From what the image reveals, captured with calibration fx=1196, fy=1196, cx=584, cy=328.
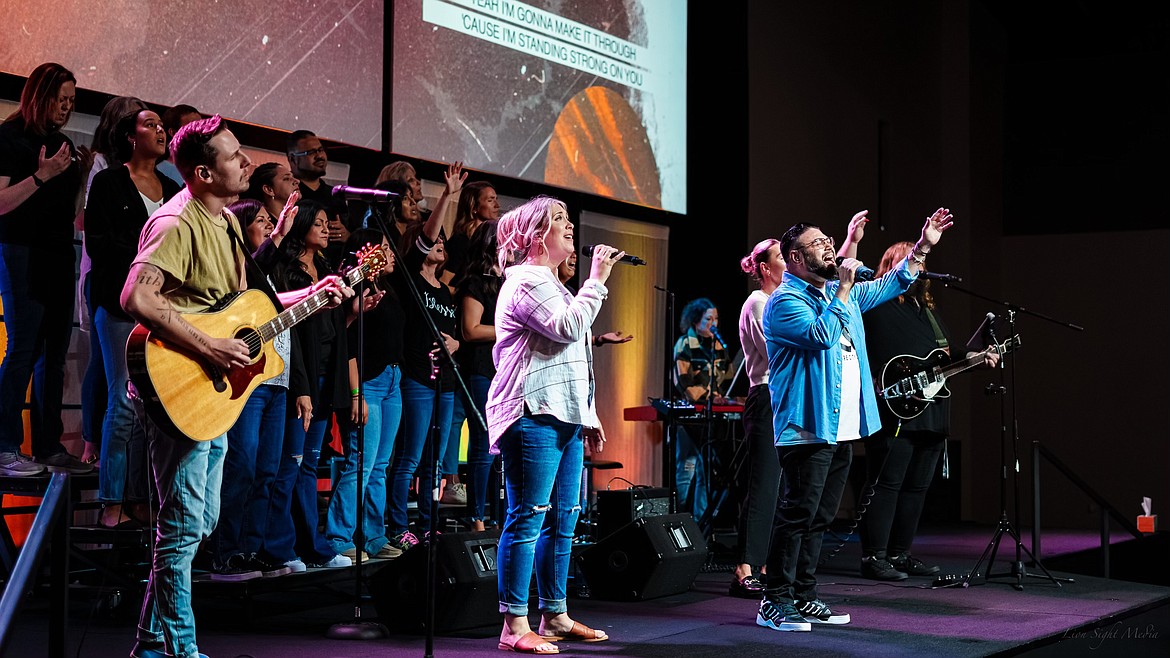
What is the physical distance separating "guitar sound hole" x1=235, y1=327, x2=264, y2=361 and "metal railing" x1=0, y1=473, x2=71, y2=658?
1.02 m

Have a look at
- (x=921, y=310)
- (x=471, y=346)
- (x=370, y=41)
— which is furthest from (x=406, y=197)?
(x=921, y=310)

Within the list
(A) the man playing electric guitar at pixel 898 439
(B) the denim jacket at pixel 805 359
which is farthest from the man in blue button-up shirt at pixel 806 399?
(A) the man playing electric guitar at pixel 898 439

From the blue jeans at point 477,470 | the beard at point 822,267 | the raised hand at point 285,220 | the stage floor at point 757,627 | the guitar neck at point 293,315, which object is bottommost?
the stage floor at point 757,627

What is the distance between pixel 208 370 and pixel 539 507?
4.08 feet

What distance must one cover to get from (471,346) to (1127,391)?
858cm

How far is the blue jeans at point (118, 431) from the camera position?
466 centimetres

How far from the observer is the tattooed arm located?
129 inches

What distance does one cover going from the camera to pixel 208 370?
3.42 metres

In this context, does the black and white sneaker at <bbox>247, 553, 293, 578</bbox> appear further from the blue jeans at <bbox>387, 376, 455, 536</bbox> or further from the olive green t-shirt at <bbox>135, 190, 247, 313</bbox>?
the olive green t-shirt at <bbox>135, 190, 247, 313</bbox>

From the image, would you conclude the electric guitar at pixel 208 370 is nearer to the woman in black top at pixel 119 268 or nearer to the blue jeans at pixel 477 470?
the woman in black top at pixel 119 268

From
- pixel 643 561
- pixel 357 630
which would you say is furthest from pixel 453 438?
pixel 357 630

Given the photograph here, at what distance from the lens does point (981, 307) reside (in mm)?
13008

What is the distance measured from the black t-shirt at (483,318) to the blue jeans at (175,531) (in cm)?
249

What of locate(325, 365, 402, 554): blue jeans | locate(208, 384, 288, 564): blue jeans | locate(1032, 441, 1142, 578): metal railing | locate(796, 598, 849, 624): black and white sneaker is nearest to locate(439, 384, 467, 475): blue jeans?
locate(325, 365, 402, 554): blue jeans
